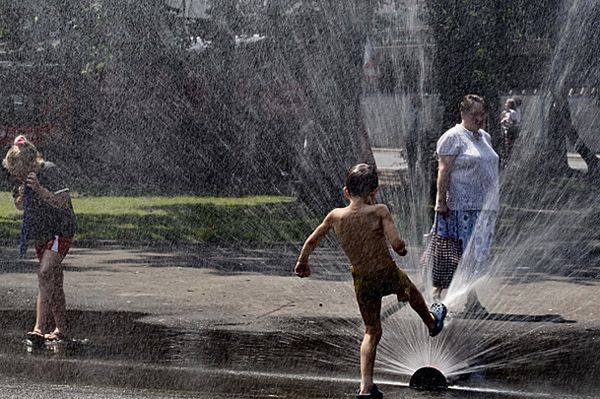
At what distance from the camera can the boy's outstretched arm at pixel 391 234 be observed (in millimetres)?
7016

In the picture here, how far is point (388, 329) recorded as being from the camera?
30.9 ft

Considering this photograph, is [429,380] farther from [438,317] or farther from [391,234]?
[391,234]

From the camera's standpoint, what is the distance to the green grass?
1666cm

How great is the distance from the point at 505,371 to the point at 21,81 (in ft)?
65.3

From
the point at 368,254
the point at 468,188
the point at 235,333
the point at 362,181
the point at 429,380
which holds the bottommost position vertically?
the point at 235,333

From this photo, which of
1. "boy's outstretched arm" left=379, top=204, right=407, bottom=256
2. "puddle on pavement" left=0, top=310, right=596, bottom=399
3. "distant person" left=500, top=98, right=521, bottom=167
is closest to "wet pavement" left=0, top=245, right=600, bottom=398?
"puddle on pavement" left=0, top=310, right=596, bottom=399

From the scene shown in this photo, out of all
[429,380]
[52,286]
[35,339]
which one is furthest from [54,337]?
[429,380]

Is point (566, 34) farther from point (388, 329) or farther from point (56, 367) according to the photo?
A: point (56, 367)

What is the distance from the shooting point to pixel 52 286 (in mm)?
9289

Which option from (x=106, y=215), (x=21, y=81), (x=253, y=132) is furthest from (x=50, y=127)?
(x=106, y=215)

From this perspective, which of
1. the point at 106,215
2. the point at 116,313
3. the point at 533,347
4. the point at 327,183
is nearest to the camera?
the point at 533,347

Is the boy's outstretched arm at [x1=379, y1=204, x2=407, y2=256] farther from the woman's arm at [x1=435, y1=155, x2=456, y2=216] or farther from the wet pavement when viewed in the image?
the woman's arm at [x1=435, y1=155, x2=456, y2=216]

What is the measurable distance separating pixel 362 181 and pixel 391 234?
1.26 ft

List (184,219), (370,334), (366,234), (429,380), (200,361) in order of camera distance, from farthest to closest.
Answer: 1. (184,219)
2. (200,361)
3. (429,380)
4. (370,334)
5. (366,234)
